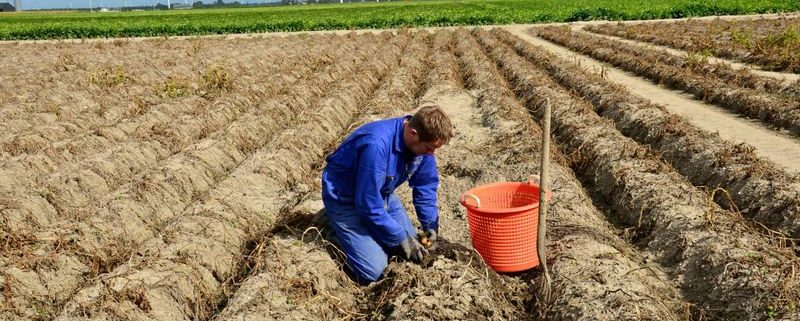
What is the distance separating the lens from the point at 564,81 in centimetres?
1415

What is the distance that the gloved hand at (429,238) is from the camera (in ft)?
17.0

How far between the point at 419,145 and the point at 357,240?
97 cm

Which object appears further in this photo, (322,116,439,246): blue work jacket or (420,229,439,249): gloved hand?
(420,229,439,249): gloved hand

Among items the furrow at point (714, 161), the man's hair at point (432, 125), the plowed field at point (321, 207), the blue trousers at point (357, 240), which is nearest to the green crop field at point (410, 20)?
the plowed field at point (321, 207)

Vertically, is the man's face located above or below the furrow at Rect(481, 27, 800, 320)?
above

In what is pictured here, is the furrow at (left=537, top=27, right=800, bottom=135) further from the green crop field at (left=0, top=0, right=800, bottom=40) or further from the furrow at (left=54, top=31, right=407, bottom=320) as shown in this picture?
the green crop field at (left=0, top=0, right=800, bottom=40)

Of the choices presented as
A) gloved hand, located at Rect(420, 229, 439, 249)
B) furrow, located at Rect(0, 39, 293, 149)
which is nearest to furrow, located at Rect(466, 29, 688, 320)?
gloved hand, located at Rect(420, 229, 439, 249)

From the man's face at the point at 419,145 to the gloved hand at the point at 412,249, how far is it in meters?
0.71

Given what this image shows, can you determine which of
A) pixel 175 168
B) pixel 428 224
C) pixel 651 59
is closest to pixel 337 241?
pixel 428 224

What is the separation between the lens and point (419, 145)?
454 cm

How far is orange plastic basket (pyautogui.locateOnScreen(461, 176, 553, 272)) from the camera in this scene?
191 inches

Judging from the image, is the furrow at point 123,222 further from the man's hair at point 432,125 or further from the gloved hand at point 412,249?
the man's hair at point 432,125

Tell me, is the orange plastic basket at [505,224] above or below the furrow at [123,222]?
above

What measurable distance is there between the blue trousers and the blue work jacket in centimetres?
9
